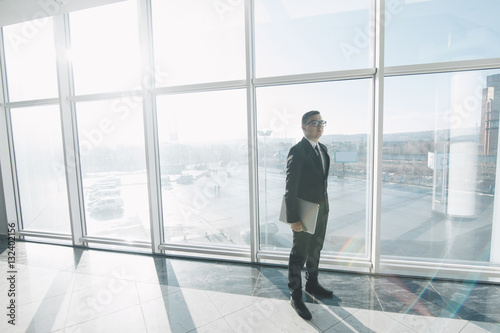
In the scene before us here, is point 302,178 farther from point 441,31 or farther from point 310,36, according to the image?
point 441,31

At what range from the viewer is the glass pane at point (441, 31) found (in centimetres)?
233

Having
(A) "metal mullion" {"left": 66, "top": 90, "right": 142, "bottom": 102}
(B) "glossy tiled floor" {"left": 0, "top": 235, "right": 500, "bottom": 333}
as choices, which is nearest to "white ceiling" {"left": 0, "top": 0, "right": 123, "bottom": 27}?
(A) "metal mullion" {"left": 66, "top": 90, "right": 142, "bottom": 102}

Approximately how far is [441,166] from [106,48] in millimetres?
4623

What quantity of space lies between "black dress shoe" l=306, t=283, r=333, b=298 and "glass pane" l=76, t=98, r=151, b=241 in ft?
7.86

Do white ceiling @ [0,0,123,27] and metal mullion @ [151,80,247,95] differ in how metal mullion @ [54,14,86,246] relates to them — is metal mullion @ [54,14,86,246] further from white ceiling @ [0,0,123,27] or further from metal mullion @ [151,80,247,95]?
metal mullion @ [151,80,247,95]

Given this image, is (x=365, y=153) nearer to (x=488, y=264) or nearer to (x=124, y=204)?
(x=488, y=264)

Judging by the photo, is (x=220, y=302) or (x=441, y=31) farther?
(x=441, y=31)

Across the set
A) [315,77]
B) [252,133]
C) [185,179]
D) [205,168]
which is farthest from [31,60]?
[315,77]

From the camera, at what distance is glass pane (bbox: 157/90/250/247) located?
9.87 ft

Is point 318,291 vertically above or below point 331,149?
below

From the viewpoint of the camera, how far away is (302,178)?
6.77 ft

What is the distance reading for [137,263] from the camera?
3.07 meters

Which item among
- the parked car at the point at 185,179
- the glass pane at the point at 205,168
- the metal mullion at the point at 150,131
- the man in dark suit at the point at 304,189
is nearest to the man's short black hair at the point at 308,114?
the man in dark suit at the point at 304,189

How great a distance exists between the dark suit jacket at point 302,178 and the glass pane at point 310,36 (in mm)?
1145
